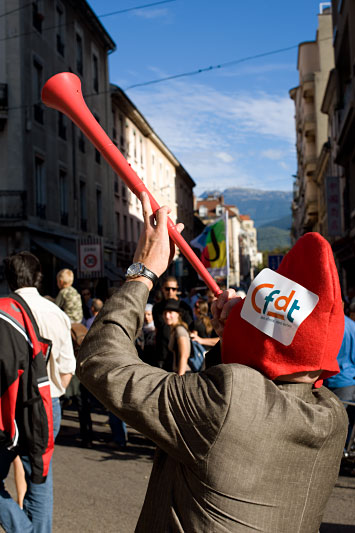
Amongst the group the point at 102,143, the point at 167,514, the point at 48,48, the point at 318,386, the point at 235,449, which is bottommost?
the point at 167,514

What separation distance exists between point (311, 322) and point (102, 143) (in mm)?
773

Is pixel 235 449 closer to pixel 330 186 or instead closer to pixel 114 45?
pixel 330 186

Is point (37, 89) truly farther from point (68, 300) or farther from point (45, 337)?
point (45, 337)

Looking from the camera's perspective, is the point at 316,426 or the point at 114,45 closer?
the point at 316,426

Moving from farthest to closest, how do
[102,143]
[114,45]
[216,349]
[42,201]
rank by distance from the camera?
[114,45] → [42,201] → [216,349] → [102,143]

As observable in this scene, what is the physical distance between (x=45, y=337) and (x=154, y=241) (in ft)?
9.63

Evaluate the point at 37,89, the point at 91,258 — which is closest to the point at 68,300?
the point at 91,258

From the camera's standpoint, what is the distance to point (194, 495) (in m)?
1.66

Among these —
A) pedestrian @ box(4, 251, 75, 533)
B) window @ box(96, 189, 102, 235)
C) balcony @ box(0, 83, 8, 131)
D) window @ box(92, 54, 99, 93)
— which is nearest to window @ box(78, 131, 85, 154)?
window @ box(96, 189, 102, 235)

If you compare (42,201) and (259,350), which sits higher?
(42,201)

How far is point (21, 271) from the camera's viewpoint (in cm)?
419

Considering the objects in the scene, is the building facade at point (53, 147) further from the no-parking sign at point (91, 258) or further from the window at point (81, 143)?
the no-parking sign at point (91, 258)

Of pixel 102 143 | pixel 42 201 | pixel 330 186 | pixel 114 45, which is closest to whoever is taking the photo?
pixel 102 143

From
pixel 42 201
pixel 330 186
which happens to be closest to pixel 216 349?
pixel 42 201
